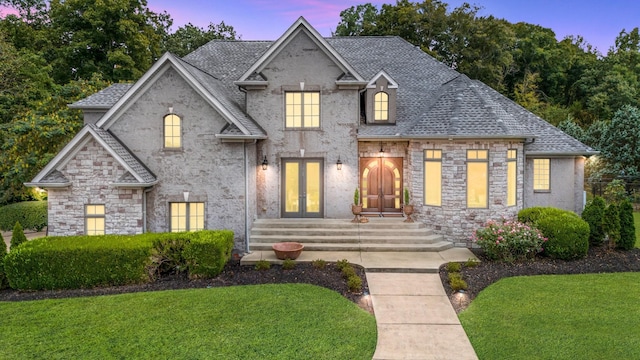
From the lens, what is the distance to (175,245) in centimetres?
975

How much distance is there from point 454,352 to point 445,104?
1022cm

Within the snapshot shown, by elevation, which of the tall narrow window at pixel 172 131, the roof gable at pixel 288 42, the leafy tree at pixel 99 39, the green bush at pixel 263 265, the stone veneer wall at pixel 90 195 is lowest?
the green bush at pixel 263 265

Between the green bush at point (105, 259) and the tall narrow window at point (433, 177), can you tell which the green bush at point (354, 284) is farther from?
the tall narrow window at point (433, 177)

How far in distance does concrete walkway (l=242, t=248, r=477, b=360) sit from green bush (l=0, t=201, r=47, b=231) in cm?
1429

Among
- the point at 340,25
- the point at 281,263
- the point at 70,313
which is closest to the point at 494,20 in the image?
the point at 340,25

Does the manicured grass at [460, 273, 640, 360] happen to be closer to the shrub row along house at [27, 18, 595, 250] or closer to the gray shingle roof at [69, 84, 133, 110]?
the shrub row along house at [27, 18, 595, 250]

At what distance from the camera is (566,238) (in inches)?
430

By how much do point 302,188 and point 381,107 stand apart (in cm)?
485

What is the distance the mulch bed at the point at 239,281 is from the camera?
8.86m

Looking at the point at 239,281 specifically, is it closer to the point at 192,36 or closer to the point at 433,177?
the point at 433,177

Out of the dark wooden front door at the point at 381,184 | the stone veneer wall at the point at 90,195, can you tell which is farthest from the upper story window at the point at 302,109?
the stone veneer wall at the point at 90,195

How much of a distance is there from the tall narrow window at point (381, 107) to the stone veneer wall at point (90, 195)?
9795 mm

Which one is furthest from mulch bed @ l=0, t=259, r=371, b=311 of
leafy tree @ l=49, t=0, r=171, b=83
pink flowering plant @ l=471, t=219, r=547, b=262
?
leafy tree @ l=49, t=0, r=171, b=83

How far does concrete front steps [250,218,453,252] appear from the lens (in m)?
12.2
